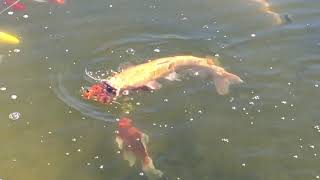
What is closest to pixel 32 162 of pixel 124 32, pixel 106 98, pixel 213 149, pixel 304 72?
pixel 106 98

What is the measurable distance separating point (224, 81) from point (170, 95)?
2.40 ft

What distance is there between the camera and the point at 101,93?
6812mm

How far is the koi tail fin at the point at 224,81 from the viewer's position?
7090mm

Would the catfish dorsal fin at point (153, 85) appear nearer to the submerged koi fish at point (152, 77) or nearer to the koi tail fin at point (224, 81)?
the submerged koi fish at point (152, 77)

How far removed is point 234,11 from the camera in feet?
28.8

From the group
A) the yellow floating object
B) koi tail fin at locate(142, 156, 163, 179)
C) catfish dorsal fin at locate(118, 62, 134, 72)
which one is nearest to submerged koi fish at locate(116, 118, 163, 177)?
koi tail fin at locate(142, 156, 163, 179)

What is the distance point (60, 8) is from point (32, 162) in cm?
329

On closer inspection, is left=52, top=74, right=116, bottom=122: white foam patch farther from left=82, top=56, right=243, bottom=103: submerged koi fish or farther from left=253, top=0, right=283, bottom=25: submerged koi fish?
left=253, top=0, right=283, bottom=25: submerged koi fish

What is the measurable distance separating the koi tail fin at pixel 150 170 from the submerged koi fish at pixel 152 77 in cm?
115

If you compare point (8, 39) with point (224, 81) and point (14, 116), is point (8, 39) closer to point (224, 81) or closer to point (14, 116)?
point (14, 116)

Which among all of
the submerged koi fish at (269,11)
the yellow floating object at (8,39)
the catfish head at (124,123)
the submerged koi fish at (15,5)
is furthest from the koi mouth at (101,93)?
the submerged koi fish at (269,11)

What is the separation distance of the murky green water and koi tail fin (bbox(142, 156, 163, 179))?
0.09 meters

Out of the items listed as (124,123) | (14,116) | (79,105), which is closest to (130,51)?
(79,105)

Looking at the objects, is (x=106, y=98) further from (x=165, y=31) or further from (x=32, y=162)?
(x=165, y=31)
